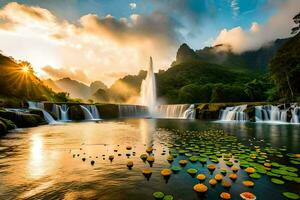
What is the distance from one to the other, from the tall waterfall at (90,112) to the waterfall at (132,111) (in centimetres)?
710

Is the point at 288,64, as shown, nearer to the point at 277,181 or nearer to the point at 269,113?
the point at 269,113

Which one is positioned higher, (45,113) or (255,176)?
(45,113)

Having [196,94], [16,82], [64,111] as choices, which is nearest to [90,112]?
[64,111]

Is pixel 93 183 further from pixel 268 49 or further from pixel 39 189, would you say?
pixel 268 49

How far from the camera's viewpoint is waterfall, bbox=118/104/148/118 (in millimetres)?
51963

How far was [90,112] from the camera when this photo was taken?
147 feet

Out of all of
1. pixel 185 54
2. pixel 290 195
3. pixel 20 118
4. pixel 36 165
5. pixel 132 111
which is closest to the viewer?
pixel 290 195

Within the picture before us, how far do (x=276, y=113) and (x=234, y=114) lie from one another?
262 inches

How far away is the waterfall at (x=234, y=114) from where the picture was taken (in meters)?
34.9

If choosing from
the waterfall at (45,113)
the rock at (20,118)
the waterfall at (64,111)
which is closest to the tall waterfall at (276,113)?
the rock at (20,118)

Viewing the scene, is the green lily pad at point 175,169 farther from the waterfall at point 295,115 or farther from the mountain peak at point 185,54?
the mountain peak at point 185,54

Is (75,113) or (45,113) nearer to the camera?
(45,113)

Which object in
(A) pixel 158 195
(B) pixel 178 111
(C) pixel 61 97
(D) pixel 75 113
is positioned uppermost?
(C) pixel 61 97

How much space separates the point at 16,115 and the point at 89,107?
21699 millimetres
